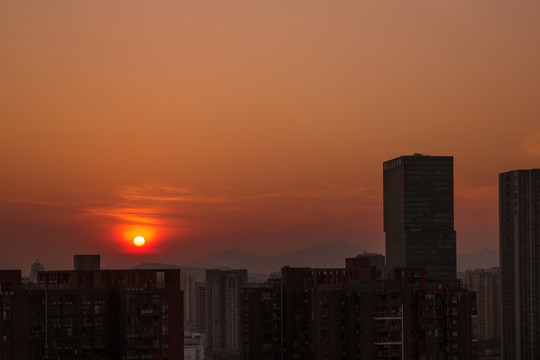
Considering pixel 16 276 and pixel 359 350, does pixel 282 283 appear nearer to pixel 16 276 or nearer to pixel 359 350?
pixel 359 350

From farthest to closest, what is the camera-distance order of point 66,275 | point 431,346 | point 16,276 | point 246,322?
point 246,322 → point 66,275 → point 16,276 → point 431,346

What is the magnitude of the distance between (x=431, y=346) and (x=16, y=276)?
49.0 meters

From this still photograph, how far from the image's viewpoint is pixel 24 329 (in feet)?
333

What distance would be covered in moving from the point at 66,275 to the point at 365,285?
42.1m

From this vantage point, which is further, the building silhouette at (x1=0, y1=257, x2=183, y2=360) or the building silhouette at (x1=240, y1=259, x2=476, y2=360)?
the building silhouette at (x1=0, y1=257, x2=183, y2=360)

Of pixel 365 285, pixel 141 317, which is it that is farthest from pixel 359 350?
pixel 141 317

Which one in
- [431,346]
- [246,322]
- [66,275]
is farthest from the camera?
[246,322]

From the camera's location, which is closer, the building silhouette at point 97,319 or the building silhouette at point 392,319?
the building silhouette at point 392,319

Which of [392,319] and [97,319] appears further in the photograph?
[97,319]

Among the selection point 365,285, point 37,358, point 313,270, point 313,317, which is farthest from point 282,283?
point 37,358

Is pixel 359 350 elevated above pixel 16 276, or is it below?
below

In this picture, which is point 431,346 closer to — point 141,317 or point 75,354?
point 141,317

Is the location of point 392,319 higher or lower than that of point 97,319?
higher

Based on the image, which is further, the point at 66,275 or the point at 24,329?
the point at 66,275
